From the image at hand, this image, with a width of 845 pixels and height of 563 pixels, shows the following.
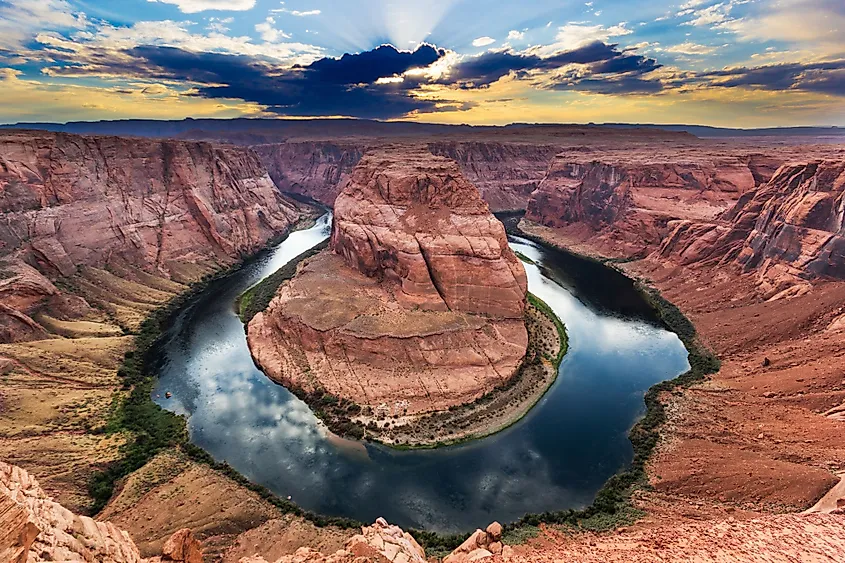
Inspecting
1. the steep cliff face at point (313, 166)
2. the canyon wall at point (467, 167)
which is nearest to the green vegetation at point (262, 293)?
the canyon wall at point (467, 167)

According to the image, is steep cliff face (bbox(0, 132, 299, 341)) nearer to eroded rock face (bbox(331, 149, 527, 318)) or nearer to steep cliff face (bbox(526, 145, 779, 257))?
eroded rock face (bbox(331, 149, 527, 318))

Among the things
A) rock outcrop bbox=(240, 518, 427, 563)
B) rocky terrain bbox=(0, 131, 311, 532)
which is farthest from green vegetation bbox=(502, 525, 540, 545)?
rocky terrain bbox=(0, 131, 311, 532)

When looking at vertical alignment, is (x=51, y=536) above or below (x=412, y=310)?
above

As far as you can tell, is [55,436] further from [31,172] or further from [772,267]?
[772,267]

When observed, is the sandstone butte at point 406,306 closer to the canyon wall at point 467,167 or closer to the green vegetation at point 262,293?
the green vegetation at point 262,293

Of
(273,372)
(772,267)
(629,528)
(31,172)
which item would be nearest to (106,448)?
(273,372)

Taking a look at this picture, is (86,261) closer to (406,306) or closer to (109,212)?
(109,212)

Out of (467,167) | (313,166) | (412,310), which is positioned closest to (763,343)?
(412,310)
